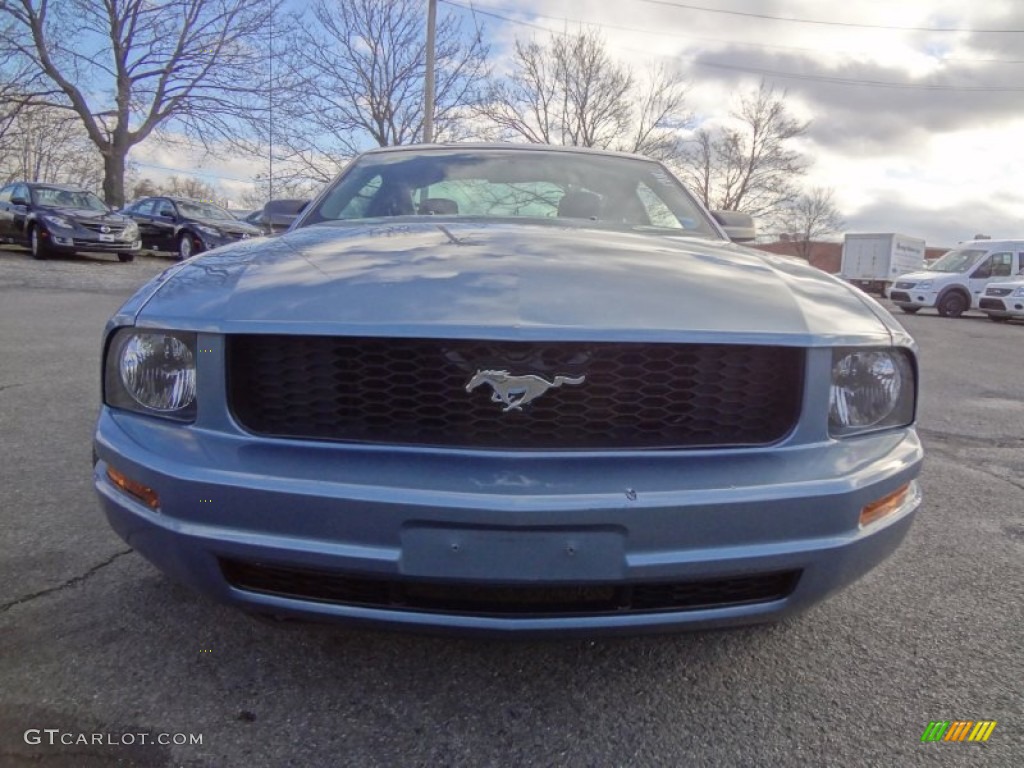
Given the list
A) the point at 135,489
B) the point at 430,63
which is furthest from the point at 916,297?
the point at 135,489

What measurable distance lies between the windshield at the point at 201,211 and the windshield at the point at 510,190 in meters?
15.8

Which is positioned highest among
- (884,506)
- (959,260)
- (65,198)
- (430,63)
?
(430,63)

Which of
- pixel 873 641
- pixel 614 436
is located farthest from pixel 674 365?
pixel 873 641

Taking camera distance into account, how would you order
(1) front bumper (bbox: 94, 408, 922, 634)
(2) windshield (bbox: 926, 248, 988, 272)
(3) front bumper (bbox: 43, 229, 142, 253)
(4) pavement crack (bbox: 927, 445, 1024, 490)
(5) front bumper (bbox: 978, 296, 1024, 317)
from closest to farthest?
(1) front bumper (bbox: 94, 408, 922, 634), (4) pavement crack (bbox: 927, 445, 1024, 490), (3) front bumper (bbox: 43, 229, 142, 253), (5) front bumper (bbox: 978, 296, 1024, 317), (2) windshield (bbox: 926, 248, 988, 272)

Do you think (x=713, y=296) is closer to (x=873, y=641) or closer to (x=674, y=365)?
(x=674, y=365)

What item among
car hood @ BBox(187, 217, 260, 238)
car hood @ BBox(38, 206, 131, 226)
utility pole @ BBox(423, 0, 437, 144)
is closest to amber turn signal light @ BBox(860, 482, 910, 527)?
car hood @ BBox(187, 217, 260, 238)

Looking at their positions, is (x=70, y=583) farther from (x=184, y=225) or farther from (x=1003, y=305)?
(x=1003, y=305)

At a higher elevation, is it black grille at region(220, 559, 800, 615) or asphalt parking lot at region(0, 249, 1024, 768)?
black grille at region(220, 559, 800, 615)

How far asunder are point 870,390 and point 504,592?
3.35 ft

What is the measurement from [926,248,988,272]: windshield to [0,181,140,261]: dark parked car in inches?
807

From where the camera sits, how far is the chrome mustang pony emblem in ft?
4.85

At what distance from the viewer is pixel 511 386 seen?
1.48 metres

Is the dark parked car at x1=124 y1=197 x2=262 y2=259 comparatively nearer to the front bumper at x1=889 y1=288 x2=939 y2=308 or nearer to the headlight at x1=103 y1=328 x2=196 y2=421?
the headlight at x1=103 y1=328 x2=196 y2=421

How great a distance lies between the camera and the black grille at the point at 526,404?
1515 mm
